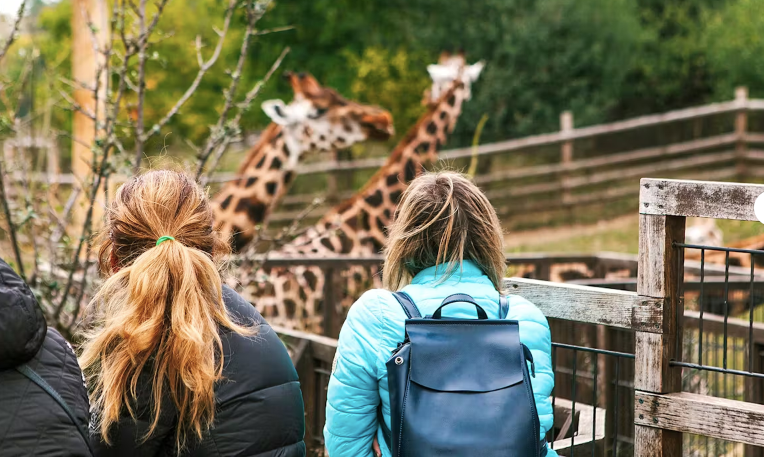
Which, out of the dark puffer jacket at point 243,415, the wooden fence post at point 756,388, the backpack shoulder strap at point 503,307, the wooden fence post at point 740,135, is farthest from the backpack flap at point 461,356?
the wooden fence post at point 740,135

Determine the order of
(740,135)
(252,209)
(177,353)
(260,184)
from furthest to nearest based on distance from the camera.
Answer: (740,135)
(260,184)
(252,209)
(177,353)

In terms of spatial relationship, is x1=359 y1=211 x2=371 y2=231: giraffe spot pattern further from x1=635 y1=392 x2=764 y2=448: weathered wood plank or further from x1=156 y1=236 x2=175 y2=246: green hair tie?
x1=156 y1=236 x2=175 y2=246: green hair tie

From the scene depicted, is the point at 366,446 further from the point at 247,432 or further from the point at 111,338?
the point at 111,338

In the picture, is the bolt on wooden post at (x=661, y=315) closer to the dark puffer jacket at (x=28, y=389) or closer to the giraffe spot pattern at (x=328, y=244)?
the dark puffer jacket at (x=28, y=389)

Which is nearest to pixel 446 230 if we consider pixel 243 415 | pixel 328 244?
pixel 243 415

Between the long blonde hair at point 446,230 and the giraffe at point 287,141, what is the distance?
6.08 m

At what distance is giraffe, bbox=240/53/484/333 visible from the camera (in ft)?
23.5

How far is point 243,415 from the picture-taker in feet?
7.27

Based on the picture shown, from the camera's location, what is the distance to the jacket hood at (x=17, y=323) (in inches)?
76.2

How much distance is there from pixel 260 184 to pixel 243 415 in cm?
676

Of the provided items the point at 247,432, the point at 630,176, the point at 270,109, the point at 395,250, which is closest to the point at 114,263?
the point at 247,432

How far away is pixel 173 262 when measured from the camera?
2221mm

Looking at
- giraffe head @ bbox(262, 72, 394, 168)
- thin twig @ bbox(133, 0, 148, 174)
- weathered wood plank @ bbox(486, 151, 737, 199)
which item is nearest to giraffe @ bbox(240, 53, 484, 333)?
giraffe head @ bbox(262, 72, 394, 168)

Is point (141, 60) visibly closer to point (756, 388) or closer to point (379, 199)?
point (756, 388)
